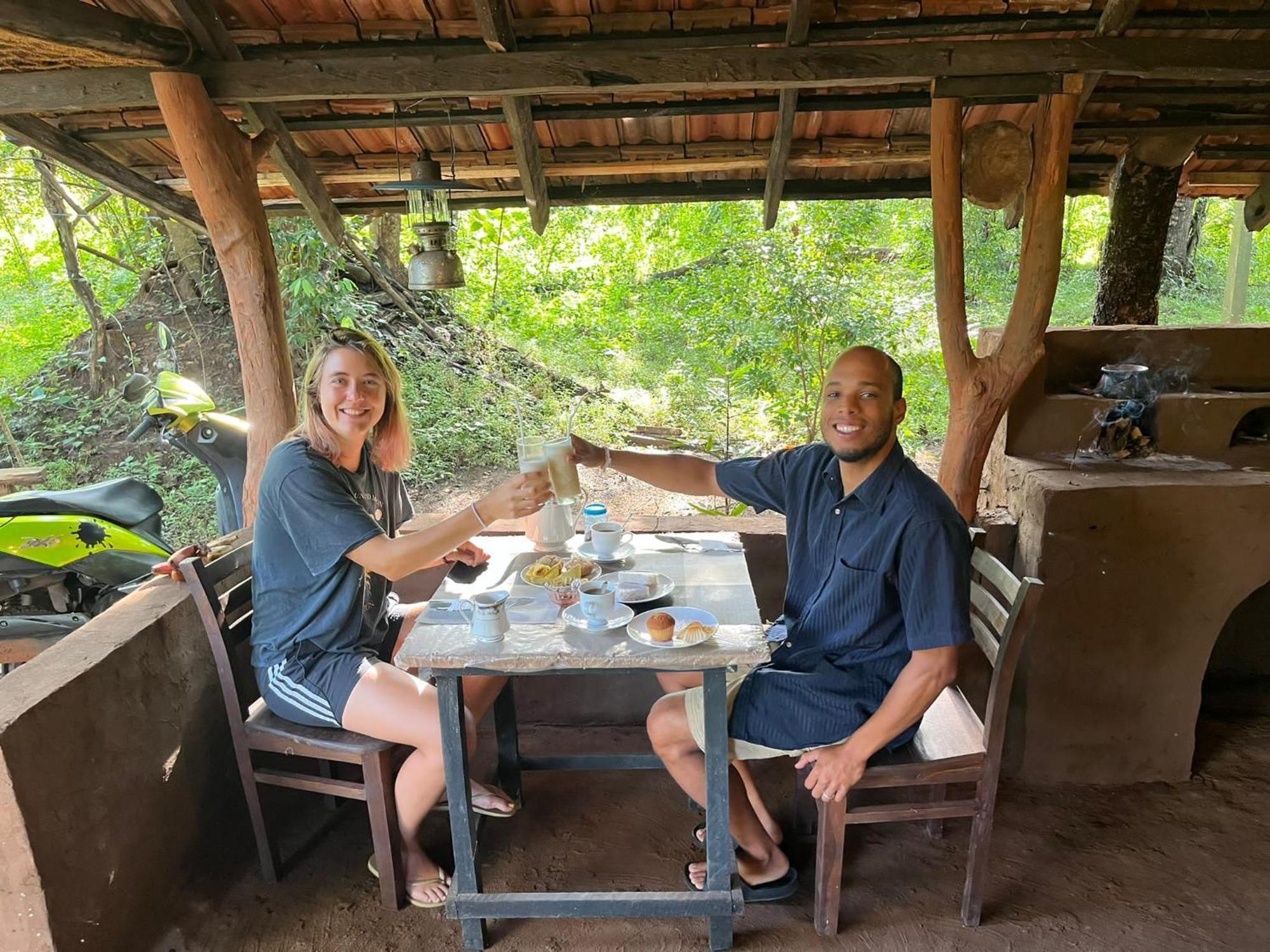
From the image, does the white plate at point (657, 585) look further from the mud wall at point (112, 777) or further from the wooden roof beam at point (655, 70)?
the wooden roof beam at point (655, 70)

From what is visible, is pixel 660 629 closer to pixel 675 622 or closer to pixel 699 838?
pixel 675 622

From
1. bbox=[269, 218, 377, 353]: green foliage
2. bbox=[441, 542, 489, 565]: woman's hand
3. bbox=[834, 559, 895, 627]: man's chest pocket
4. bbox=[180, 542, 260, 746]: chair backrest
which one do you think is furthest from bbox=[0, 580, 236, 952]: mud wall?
bbox=[269, 218, 377, 353]: green foliage

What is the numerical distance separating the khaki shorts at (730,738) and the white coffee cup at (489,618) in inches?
21.2

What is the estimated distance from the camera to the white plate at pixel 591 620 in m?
1.98

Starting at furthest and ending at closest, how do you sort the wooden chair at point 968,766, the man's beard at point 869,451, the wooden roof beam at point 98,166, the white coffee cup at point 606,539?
1. the wooden roof beam at point 98,166
2. the white coffee cup at point 606,539
3. the man's beard at point 869,451
4. the wooden chair at point 968,766

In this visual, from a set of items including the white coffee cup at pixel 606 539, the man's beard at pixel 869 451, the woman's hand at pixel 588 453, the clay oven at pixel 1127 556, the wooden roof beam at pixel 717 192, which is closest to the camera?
the man's beard at pixel 869 451

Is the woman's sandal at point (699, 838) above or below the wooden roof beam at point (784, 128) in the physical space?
below

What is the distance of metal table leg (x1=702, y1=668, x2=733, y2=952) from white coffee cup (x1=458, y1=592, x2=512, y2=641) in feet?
1.66

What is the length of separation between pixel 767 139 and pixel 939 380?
191 inches

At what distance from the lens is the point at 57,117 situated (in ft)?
12.0

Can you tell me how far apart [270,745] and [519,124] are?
261 centimetres

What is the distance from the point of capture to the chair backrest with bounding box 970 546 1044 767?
2.00m

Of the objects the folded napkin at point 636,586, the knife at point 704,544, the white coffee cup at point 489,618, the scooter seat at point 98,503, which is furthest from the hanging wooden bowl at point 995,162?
the scooter seat at point 98,503

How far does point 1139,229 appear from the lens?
13.4 ft
